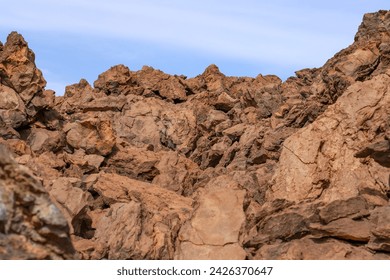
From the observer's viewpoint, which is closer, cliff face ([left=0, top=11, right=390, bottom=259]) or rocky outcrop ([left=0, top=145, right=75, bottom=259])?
rocky outcrop ([left=0, top=145, right=75, bottom=259])

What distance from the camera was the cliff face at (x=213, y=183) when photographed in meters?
17.6

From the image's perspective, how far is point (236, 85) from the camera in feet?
210

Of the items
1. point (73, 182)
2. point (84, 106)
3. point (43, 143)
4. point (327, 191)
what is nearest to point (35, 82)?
point (43, 143)

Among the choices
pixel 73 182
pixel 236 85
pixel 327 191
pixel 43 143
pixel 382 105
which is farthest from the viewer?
pixel 236 85

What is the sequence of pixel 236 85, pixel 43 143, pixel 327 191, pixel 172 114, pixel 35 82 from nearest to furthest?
pixel 327 191, pixel 43 143, pixel 35 82, pixel 172 114, pixel 236 85

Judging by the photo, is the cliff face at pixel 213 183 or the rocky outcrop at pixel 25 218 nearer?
the rocky outcrop at pixel 25 218

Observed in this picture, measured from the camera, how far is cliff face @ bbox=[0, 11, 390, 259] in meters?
17.6

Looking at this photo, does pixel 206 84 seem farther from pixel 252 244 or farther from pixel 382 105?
pixel 252 244

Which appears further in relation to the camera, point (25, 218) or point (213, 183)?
point (213, 183)

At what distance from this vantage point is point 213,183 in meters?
24.9

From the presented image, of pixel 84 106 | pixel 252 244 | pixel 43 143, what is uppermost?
pixel 84 106

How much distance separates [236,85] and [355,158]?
138 ft

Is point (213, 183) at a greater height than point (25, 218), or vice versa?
point (25, 218)

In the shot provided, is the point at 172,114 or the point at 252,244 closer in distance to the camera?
the point at 252,244
